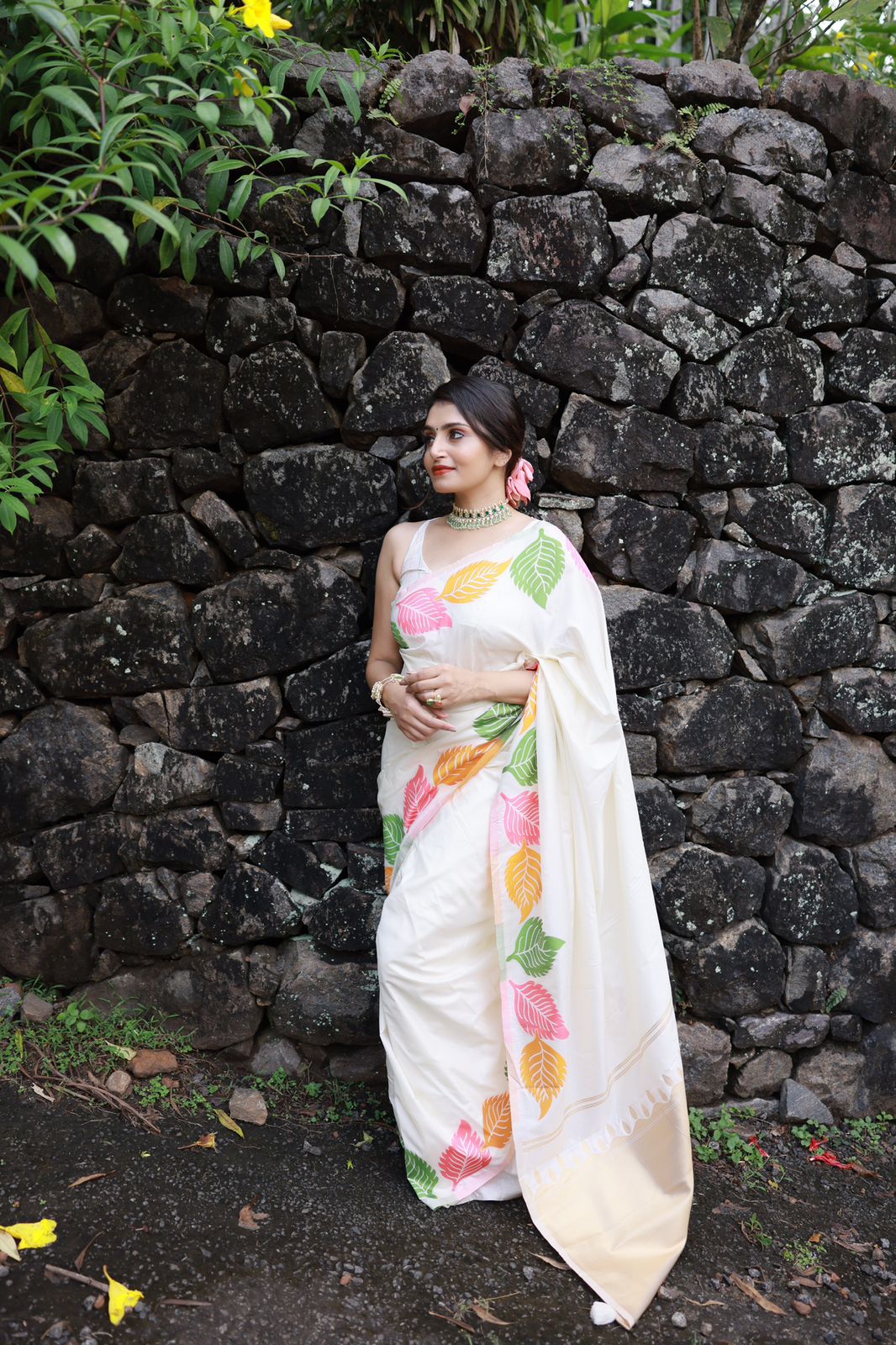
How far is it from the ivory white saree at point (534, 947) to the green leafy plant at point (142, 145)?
0.95 m

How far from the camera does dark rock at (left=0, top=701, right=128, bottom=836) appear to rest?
2.55 meters

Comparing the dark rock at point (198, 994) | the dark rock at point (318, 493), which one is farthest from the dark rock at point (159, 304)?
the dark rock at point (198, 994)

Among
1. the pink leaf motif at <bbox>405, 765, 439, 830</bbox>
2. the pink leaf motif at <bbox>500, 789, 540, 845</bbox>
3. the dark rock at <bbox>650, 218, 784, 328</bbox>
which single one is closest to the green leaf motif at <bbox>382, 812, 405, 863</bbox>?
the pink leaf motif at <bbox>405, 765, 439, 830</bbox>

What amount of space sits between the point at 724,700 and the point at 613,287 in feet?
3.71

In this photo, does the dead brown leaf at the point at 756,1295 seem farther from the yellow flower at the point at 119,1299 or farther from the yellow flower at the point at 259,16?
the yellow flower at the point at 259,16

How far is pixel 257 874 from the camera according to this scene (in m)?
2.54

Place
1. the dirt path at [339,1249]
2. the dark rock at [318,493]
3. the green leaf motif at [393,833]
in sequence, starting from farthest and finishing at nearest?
the dark rock at [318,493]
the green leaf motif at [393,833]
the dirt path at [339,1249]

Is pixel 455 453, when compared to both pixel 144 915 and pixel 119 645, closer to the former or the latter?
pixel 119 645

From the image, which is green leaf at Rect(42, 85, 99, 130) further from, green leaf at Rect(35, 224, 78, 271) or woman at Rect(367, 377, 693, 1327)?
woman at Rect(367, 377, 693, 1327)

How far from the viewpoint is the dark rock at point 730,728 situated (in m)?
2.57

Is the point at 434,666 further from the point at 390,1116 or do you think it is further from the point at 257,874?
the point at 390,1116

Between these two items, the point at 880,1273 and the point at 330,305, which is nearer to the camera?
the point at 880,1273

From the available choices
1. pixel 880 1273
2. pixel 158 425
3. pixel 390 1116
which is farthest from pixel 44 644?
pixel 880 1273

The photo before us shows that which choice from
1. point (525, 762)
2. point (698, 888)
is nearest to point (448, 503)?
point (525, 762)
